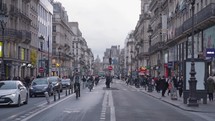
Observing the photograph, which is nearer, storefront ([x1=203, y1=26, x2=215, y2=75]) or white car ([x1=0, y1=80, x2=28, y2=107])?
white car ([x1=0, y1=80, x2=28, y2=107])

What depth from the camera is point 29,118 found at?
19.0 m

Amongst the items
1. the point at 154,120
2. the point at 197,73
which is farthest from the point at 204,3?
the point at 154,120

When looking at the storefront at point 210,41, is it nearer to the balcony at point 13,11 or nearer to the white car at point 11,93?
the white car at point 11,93

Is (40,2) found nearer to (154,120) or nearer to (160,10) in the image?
(160,10)

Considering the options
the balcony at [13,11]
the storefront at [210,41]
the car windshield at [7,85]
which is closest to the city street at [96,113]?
the car windshield at [7,85]

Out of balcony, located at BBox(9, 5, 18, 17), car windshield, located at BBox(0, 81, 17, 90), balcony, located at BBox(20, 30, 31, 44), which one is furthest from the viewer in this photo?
balcony, located at BBox(20, 30, 31, 44)

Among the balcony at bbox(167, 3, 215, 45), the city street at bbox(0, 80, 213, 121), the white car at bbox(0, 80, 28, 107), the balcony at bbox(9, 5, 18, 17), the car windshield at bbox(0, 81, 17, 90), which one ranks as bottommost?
the city street at bbox(0, 80, 213, 121)

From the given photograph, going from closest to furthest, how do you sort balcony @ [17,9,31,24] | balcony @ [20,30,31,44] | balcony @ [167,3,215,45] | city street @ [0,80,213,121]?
city street @ [0,80,213,121]
balcony @ [167,3,215,45]
balcony @ [17,9,31,24]
balcony @ [20,30,31,44]

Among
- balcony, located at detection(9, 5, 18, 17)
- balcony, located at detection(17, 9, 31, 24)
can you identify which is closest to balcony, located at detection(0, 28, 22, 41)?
balcony, located at detection(9, 5, 18, 17)

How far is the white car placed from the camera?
2614 cm

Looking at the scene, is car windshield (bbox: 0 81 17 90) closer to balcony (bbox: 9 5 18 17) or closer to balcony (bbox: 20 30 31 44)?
balcony (bbox: 9 5 18 17)

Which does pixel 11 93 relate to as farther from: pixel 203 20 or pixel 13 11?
pixel 13 11

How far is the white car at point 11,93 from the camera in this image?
26141 mm

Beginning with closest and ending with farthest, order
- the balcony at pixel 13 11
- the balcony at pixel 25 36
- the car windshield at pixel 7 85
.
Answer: the car windshield at pixel 7 85 → the balcony at pixel 13 11 → the balcony at pixel 25 36
